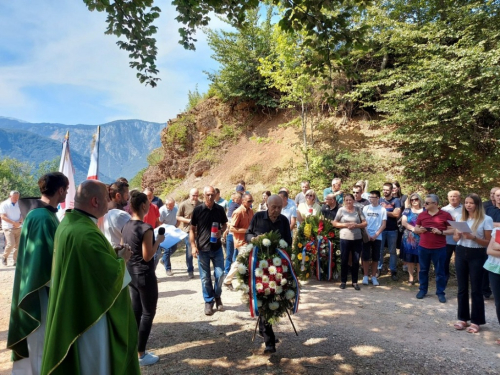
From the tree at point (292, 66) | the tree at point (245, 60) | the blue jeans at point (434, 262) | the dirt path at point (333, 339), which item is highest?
the tree at point (245, 60)

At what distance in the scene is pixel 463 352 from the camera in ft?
13.9

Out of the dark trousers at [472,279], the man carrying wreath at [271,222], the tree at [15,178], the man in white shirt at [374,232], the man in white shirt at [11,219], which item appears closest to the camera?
the man carrying wreath at [271,222]

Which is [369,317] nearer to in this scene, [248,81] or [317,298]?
[317,298]

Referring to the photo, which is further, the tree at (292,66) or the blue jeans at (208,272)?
the tree at (292,66)

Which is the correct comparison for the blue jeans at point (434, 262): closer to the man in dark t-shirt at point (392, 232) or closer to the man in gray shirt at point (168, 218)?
the man in dark t-shirt at point (392, 232)

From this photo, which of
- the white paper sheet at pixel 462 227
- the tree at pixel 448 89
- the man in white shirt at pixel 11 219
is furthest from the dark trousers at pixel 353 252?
the man in white shirt at pixel 11 219

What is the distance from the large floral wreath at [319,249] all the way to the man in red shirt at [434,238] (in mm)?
1911

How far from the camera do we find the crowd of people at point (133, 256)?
2508 millimetres

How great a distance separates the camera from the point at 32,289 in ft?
10.0

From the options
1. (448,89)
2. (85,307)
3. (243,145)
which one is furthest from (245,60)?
(85,307)

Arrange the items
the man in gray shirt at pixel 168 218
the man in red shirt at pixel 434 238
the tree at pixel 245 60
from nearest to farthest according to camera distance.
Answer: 1. the man in red shirt at pixel 434 238
2. the man in gray shirt at pixel 168 218
3. the tree at pixel 245 60

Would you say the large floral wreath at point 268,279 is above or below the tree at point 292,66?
below

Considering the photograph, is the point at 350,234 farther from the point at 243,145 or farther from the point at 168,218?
the point at 243,145

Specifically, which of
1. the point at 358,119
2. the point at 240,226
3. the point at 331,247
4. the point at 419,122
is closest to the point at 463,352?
the point at 331,247
